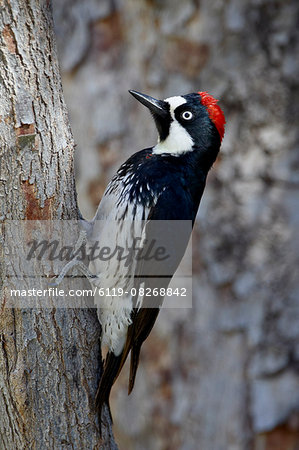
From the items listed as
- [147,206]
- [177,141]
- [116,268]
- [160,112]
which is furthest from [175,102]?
[116,268]

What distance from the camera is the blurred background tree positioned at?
4012 millimetres

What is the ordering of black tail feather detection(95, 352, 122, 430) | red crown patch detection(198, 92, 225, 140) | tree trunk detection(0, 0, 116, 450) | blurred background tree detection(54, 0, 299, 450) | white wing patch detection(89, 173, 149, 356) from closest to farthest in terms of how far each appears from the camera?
tree trunk detection(0, 0, 116, 450) → black tail feather detection(95, 352, 122, 430) → white wing patch detection(89, 173, 149, 356) → red crown patch detection(198, 92, 225, 140) → blurred background tree detection(54, 0, 299, 450)

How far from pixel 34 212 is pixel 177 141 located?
0.97 metres

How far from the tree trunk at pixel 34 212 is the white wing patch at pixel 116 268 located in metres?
0.31

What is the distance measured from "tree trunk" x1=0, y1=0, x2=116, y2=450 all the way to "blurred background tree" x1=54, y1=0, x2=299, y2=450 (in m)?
1.98

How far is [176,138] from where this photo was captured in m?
2.87

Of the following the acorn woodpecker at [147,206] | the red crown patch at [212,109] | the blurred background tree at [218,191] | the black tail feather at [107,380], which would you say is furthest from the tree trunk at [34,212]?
the blurred background tree at [218,191]

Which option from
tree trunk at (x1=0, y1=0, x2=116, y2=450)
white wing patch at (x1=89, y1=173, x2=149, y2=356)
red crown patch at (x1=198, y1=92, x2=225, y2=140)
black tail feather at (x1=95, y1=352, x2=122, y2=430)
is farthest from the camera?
red crown patch at (x1=198, y1=92, x2=225, y2=140)

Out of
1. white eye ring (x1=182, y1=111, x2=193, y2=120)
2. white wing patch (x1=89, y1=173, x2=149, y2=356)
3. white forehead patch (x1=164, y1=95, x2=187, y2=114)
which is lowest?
white wing patch (x1=89, y1=173, x2=149, y2=356)

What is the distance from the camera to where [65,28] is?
4242 mm

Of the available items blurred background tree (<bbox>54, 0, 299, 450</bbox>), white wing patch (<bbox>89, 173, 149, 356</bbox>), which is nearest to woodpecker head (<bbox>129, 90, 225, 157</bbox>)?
white wing patch (<bbox>89, 173, 149, 356</bbox>)

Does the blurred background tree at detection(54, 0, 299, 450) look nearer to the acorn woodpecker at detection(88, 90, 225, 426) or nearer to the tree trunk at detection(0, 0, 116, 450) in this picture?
the acorn woodpecker at detection(88, 90, 225, 426)

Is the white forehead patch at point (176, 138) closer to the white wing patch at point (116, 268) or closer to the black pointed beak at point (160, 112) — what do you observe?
the black pointed beak at point (160, 112)

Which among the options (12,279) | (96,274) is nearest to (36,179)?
(12,279)
